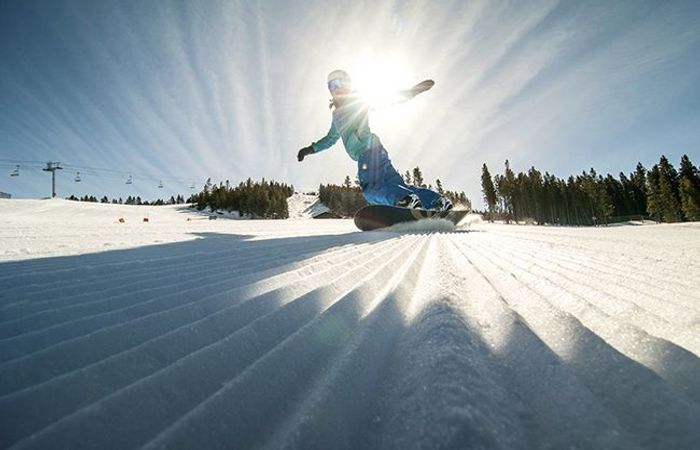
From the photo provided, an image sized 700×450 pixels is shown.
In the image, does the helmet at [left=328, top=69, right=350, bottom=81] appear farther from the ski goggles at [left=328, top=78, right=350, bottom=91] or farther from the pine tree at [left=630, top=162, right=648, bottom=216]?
the pine tree at [left=630, top=162, right=648, bottom=216]

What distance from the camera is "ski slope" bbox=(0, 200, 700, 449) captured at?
1.71 ft

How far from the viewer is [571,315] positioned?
3.11 feet

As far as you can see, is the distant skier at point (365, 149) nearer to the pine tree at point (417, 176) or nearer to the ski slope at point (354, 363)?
the ski slope at point (354, 363)

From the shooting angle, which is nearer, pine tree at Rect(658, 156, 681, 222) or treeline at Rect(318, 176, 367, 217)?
pine tree at Rect(658, 156, 681, 222)

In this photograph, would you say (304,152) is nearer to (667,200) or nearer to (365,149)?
(365,149)

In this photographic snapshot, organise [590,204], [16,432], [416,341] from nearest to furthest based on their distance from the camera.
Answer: [16,432], [416,341], [590,204]

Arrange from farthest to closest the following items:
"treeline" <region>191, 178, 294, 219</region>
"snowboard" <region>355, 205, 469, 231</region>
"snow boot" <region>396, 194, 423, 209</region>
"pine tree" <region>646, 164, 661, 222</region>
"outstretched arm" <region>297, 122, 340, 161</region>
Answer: "treeline" <region>191, 178, 294, 219</region>, "pine tree" <region>646, 164, 661, 222</region>, "outstretched arm" <region>297, 122, 340, 161</region>, "snow boot" <region>396, 194, 423, 209</region>, "snowboard" <region>355, 205, 469, 231</region>

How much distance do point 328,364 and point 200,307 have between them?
65 centimetres

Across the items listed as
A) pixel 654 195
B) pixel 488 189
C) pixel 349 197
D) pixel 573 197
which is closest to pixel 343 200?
pixel 349 197

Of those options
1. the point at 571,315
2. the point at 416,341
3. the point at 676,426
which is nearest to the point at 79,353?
the point at 416,341

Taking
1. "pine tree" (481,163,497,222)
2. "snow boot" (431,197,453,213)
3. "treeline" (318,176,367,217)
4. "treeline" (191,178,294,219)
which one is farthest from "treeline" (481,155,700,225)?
"snow boot" (431,197,453,213)

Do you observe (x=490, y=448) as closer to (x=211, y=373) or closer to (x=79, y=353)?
(x=211, y=373)

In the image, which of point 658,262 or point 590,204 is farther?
point 590,204

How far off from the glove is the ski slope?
17.7ft
